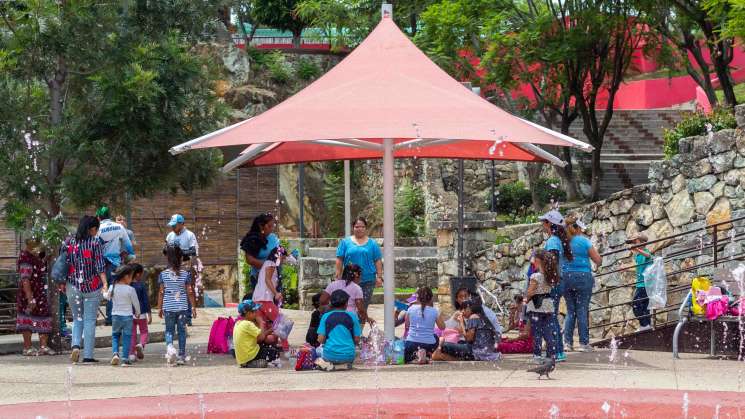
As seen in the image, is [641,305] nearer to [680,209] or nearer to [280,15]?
[680,209]

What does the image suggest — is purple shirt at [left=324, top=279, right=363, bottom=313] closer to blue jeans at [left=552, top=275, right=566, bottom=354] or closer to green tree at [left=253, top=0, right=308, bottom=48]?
blue jeans at [left=552, top=275, right=566, bottom=354]

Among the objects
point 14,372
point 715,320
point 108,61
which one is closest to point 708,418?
point 715,320

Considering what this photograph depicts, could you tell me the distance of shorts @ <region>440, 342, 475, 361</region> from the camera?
12.1 meters

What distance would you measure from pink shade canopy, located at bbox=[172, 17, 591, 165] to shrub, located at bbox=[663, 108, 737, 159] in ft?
21.0

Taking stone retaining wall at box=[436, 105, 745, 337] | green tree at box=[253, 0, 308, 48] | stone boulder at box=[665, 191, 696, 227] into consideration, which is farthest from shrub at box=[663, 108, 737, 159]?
green tree at box=[253, 0, 308, 48]

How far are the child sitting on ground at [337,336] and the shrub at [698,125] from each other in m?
8.25

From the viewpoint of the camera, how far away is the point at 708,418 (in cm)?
842

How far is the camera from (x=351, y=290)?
12.3 m

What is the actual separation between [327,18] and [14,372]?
22606mm

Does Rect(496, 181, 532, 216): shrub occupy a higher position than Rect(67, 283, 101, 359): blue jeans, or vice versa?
Rect(496, 181, 532, 216): shrub

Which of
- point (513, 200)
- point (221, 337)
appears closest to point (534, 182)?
point (513, 200)

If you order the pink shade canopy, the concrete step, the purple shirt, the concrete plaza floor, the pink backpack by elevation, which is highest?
the pink shade canopy

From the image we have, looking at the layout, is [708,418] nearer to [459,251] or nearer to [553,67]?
[459,251]

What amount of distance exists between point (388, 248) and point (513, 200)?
1707cm
